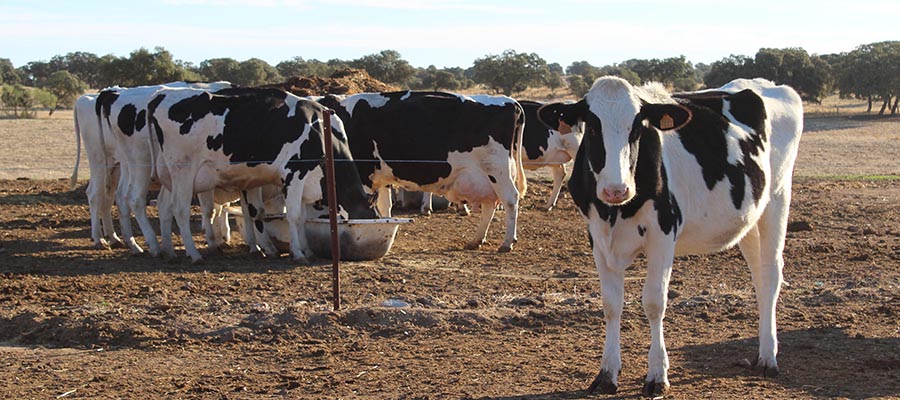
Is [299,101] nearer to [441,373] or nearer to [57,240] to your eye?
[57,240]

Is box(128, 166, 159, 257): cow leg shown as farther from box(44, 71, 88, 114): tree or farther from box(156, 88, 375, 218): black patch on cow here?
box(44, 71, 88, 114): tree

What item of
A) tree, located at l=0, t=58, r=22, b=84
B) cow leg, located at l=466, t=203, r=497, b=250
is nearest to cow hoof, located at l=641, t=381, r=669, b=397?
cow leg, located at l=466, t=203, r=497, b=250

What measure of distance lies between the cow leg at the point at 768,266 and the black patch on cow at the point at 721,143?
50cm

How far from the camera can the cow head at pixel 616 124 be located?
6891 millimetres

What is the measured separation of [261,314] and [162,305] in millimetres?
1093

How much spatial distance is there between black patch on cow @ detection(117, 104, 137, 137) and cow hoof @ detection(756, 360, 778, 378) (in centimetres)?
1006

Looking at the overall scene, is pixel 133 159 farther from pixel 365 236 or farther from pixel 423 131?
pixel 423 131

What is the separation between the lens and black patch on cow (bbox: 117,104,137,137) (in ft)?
48.7

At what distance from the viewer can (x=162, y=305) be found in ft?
33.3

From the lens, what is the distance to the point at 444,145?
15.9 meters

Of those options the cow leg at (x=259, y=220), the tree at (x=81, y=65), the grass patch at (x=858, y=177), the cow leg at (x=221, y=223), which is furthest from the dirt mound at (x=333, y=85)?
the tree at (x=81, y=65)

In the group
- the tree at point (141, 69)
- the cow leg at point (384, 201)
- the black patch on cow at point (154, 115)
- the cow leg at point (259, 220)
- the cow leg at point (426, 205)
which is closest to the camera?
the black patch on cow at point (154, 115)

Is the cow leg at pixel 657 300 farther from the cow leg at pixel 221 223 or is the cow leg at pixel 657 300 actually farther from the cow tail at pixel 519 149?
the cow leg at pixel 221 223

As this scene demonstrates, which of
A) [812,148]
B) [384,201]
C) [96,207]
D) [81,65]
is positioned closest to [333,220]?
[96,207]
